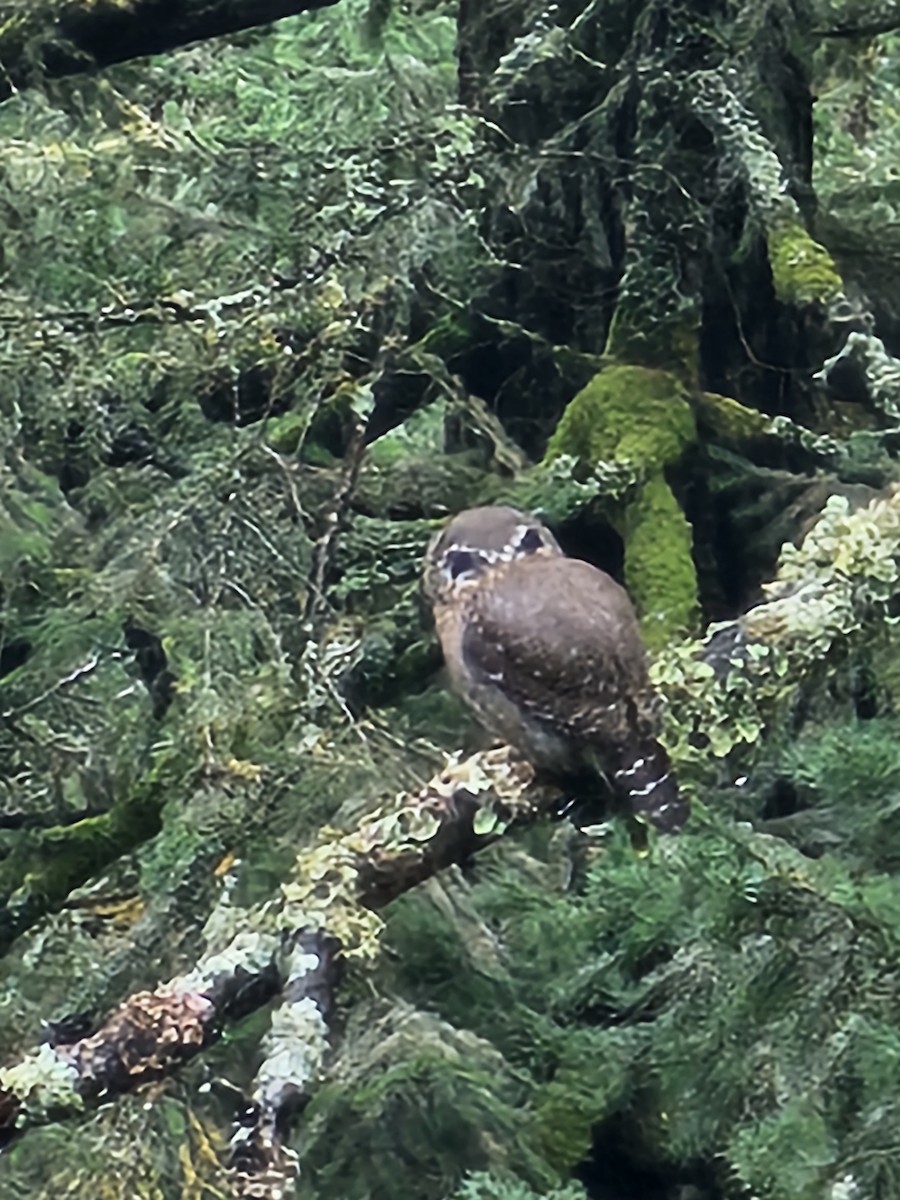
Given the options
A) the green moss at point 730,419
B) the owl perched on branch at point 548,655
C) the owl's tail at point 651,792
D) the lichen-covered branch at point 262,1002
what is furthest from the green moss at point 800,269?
the lichen-covered branch at point 262,1002

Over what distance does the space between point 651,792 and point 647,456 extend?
3.06 ft

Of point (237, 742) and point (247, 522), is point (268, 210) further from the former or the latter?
point (237, 742)

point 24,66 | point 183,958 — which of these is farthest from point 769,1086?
point 24,66

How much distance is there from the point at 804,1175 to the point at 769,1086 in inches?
9.1

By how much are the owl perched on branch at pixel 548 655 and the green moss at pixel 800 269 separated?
0.61 metres

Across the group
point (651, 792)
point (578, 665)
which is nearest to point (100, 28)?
point (578, 665)

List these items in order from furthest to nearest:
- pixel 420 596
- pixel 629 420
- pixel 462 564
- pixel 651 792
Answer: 1. pixel 629 420
2. pixel 420 596
3. pixel 462 564
4. pixel 651 792

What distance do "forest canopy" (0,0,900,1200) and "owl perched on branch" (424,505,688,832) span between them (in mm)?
101

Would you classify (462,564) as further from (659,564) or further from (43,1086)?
(43,1086)

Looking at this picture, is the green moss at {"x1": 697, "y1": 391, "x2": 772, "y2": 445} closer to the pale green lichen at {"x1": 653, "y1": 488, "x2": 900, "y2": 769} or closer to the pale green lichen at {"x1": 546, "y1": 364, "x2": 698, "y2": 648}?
the pale green lichen at {"x1": 546, "y1": 364, "x2": 698, "y2": 648}

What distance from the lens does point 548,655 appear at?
338cm

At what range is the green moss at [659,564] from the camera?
3.52m

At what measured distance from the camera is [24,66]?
401cm

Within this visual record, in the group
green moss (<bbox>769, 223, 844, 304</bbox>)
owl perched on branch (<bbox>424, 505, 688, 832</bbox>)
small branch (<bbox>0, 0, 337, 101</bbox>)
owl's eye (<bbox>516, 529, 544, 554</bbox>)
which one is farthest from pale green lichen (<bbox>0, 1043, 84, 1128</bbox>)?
small branch (<bbox>0, 0, 337, 101</bbox>)
